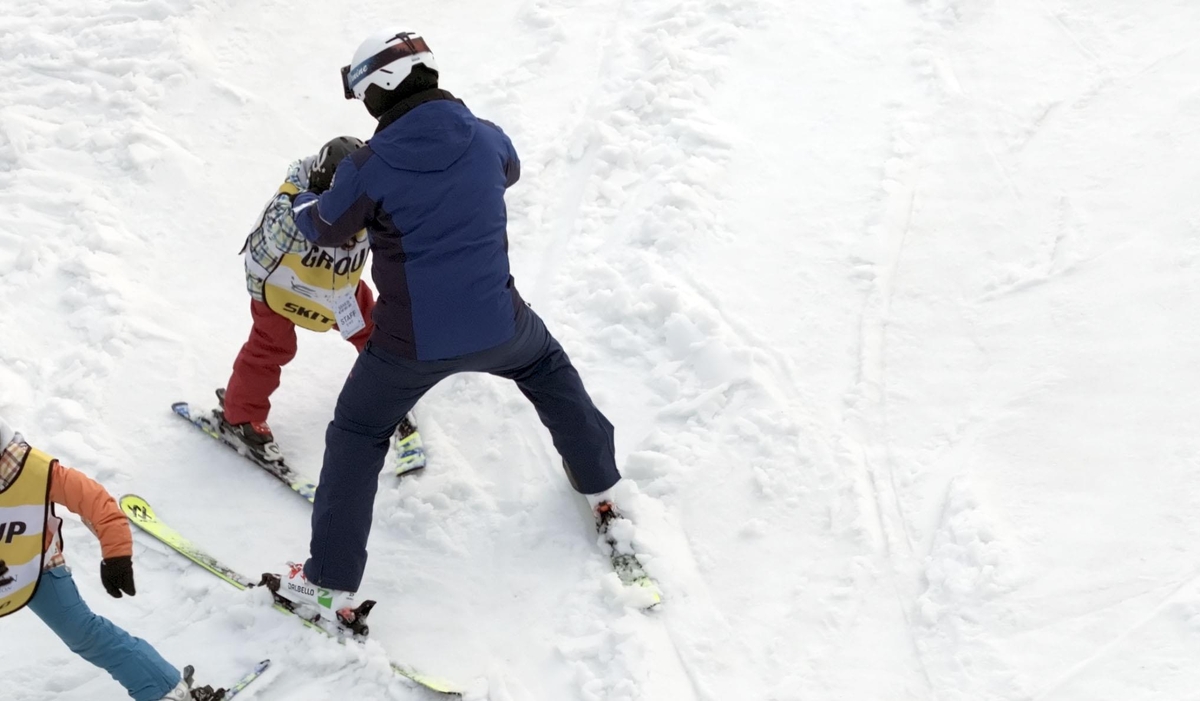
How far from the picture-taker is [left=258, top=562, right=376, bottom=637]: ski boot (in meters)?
3.32

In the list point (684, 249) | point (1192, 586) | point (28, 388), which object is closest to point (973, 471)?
point (1192, 586)

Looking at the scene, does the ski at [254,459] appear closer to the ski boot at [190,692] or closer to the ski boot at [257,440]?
the ski boot at [257,440]

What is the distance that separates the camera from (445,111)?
2871mm

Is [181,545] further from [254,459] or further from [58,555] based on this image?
[58,555]

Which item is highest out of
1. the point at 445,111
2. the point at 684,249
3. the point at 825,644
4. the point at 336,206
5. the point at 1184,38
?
the point at 445,111

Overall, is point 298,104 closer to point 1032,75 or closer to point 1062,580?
point 1032,75

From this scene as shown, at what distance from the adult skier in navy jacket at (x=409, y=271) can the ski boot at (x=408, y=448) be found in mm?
633

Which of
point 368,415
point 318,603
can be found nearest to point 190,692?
point 318,603

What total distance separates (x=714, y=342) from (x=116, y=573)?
2398 mm

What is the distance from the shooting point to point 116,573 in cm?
276

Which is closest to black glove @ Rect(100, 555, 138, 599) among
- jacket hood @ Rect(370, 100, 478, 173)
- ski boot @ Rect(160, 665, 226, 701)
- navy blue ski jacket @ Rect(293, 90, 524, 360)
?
ski boot @ Rect(160, 665, 226, 701)

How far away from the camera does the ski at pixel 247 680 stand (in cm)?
322

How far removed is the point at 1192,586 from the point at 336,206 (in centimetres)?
282

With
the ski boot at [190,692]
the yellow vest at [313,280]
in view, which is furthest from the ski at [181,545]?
the yellow vest at [313,280]
